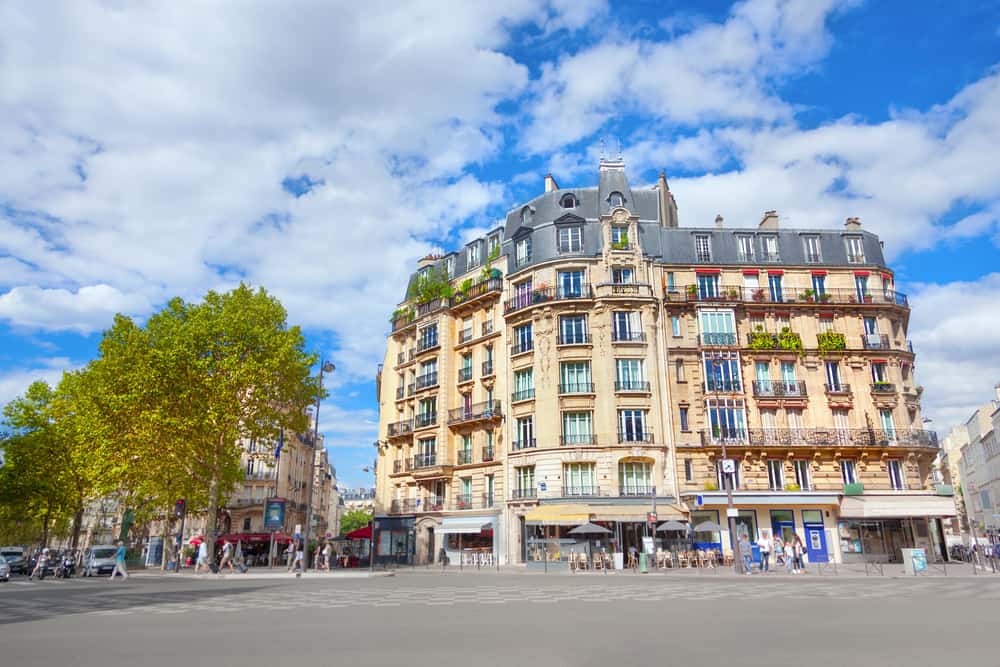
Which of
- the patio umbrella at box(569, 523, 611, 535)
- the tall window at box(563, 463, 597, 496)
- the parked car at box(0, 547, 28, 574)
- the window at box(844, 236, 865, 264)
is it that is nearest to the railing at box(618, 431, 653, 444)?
the tall window at box(563, 463, 597, 496)

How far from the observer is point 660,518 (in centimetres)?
3425

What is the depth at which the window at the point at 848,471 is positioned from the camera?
123ft

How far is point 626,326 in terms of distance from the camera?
130 feet

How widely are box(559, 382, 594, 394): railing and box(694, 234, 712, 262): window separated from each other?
1093 centimetres

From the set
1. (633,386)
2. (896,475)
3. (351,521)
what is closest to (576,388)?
(633,386)

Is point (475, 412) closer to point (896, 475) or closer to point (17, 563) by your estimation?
point (896, 475)

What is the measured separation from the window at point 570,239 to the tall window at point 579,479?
13108 mm

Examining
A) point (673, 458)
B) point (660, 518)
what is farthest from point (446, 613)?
Answer: point (673, 458)

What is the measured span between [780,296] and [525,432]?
17388 millimetres

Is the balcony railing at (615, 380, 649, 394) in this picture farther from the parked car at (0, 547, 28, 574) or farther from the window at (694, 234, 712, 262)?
the parked car at (0, 547, 28, 574)

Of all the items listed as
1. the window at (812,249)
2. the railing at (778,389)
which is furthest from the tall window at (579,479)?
the window at (812,249)

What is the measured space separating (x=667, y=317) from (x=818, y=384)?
30.3ft

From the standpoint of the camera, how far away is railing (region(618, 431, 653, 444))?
3741cm

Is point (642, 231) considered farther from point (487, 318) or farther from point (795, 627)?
point (795, 627)
